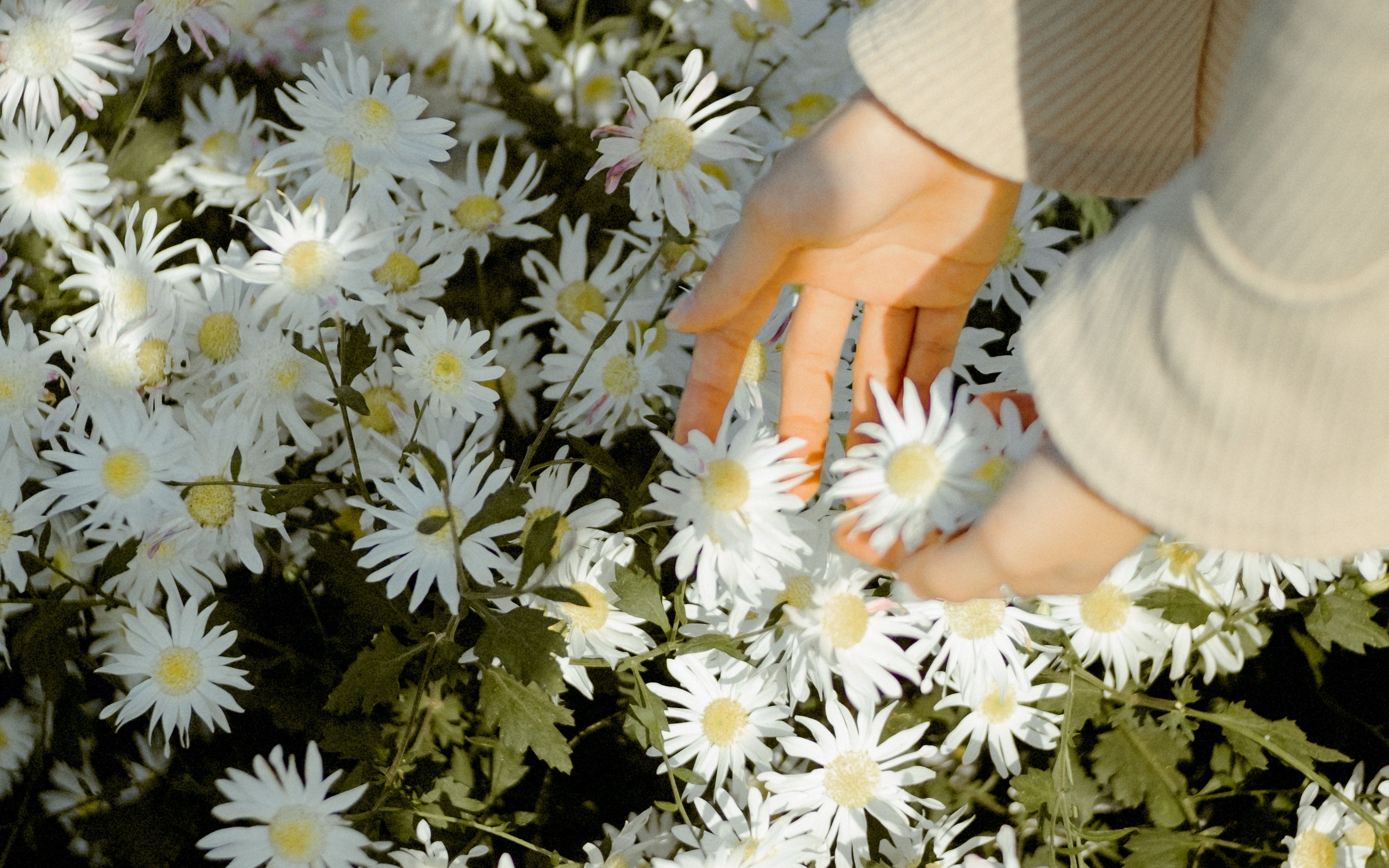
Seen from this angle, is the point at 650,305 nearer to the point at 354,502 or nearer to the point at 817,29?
the point at 354,502

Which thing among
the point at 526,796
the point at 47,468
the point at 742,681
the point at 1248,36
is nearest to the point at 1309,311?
the point at 1248,36

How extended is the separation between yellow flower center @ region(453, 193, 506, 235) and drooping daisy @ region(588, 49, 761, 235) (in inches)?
7.6

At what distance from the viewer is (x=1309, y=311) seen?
2.29 ft

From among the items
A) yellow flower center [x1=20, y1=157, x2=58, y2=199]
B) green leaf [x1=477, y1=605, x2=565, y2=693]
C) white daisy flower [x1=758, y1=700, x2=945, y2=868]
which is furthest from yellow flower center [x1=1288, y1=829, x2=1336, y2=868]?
yellow flower center [x1=20, y1=157, x2=58, y2=199]

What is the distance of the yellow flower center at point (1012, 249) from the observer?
1.50 meters

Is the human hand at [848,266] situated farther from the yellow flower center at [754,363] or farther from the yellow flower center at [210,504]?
the yellow flower center at [210,504]

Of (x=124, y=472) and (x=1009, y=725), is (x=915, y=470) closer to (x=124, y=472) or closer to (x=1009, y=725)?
(x=1009, y=725)

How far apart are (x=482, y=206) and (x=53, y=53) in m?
0.71

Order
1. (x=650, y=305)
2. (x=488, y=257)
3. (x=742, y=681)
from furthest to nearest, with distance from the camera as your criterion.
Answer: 1. (x=488, y=257)
2. (x=650, y=305)
3. (x=742, y=681)

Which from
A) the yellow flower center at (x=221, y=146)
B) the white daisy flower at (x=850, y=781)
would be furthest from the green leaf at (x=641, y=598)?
the yellow flower center at (x=221, y=146)

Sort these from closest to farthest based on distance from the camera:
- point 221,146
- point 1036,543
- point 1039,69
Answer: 1. point 1036,543
2. point 1039,69
3. point 221,146

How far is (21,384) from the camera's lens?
4.45ft

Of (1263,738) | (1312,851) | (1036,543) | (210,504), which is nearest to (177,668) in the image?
(210,504)

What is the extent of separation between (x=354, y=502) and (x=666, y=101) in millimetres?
659
